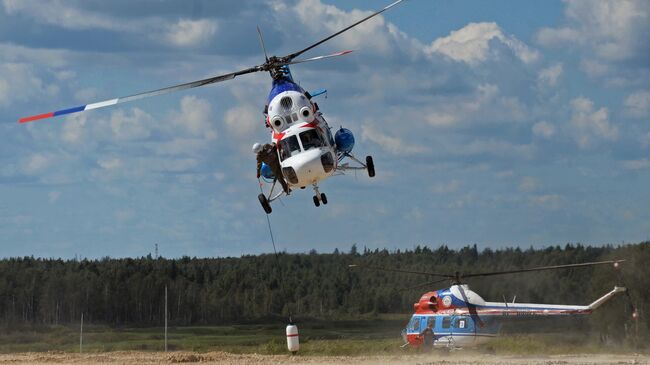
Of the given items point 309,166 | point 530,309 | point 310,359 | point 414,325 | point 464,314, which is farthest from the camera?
point 414,325

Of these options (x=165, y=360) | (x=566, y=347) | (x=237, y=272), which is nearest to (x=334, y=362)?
(x=165, y=360)

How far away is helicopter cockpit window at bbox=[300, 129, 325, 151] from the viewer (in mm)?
41281

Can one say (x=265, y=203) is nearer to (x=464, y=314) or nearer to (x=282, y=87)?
(x=282, y=87)

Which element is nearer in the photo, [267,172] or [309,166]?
[309,166]

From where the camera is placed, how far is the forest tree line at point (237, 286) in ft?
245

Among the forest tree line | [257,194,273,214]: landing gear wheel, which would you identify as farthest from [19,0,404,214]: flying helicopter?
the forest tree line

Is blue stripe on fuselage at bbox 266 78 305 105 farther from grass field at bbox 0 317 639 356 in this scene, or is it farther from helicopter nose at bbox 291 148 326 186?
grass field at bbox 0 317 639 356

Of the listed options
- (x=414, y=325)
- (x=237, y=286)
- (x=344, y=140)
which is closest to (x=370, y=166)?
(x=344, y=140)

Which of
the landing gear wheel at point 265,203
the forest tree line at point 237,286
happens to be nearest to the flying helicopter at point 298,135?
the landing gear wheel at point 265,203

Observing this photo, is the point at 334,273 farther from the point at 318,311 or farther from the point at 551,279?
the point at 551,279

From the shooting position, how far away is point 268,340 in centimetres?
6619

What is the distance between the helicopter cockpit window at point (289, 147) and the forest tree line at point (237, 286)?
25.3 metres

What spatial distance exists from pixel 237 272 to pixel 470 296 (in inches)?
1772

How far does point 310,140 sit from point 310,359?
10.8m
